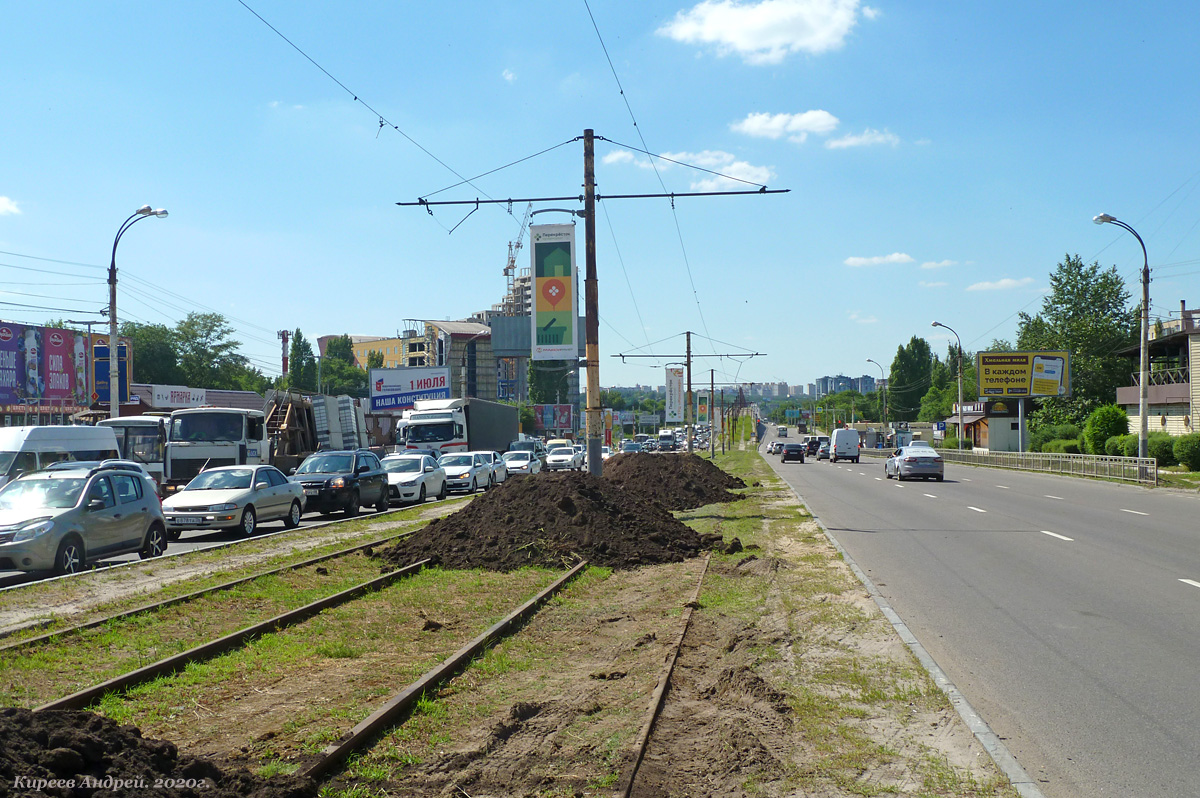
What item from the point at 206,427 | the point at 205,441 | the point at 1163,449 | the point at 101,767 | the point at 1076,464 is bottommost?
the point at 1076,464

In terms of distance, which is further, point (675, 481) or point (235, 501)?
point (675, 481)

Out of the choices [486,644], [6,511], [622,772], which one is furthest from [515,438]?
[622,772]

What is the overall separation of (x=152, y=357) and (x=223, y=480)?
268ft

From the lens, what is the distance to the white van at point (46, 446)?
69.6 feet

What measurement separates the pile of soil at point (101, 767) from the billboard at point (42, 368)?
61647 mm

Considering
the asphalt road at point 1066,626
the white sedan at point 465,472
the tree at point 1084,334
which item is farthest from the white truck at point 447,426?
the tree at point 1084,334

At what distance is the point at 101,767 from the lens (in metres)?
4.61

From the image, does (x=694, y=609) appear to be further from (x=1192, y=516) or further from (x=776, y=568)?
(x=1192, y=516)

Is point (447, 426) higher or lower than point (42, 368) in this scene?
lower

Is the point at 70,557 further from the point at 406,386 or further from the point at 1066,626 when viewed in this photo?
the point at 406,386

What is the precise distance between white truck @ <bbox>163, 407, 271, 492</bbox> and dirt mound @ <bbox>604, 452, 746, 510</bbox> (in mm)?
11481

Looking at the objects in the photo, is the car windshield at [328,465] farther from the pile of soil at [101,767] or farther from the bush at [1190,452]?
the bush at [1190,452]

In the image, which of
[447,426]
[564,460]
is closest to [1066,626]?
[447,426]

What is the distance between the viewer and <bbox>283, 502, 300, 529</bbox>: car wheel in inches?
857
